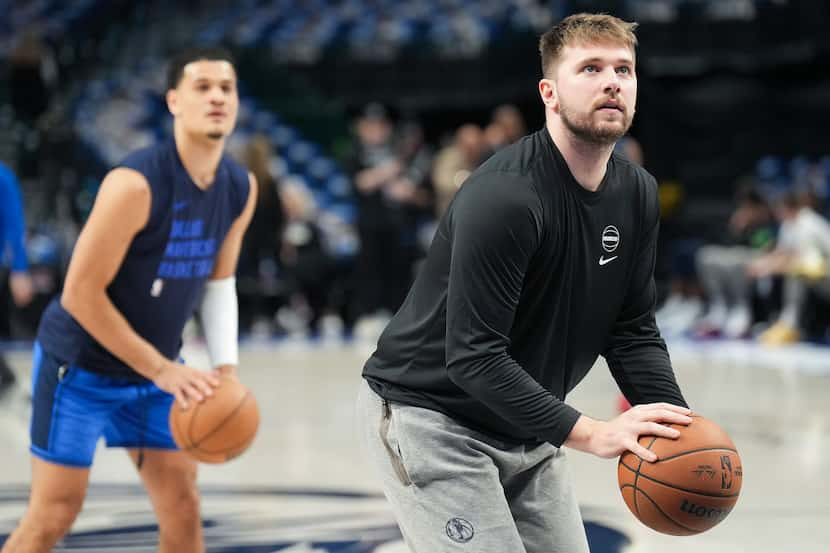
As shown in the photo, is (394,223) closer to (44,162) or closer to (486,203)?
(44,162)

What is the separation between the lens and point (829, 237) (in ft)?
40.1

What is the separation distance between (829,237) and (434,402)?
9812 mm

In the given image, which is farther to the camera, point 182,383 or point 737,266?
point 737,266

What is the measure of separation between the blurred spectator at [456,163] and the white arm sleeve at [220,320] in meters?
8.14

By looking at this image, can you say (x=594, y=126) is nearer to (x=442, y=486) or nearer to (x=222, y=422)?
(x=442, y=486)

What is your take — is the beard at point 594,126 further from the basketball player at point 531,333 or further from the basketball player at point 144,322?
the basketball player at point 144,322

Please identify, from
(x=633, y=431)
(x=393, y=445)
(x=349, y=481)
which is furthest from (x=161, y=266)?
(x=349, y=481)

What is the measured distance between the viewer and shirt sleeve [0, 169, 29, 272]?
7.18 meters

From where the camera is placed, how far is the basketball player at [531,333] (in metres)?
2.89

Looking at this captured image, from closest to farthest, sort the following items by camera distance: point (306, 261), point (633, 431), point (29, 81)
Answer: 1. point (633, 431)
2. point (306, 261)
3. point (29, 81)

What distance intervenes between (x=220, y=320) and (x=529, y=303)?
5.16ft

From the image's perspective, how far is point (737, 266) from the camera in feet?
43.4

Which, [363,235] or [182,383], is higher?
[182,383]

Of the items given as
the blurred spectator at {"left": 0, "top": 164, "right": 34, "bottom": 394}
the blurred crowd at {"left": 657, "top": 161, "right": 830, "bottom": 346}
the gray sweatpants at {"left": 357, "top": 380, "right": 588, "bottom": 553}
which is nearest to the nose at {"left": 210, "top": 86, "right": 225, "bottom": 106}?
the gray sweatpants at {"left": 357, "top": 380, "right": 588, "bottom": 553}
